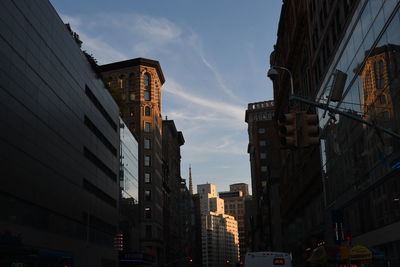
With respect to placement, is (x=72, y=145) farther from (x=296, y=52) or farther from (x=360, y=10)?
(x=360, y=10)

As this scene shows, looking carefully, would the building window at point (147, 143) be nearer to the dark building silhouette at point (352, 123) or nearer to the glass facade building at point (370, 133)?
the dark building silhouette at point (352, 123)

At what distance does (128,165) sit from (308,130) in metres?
74.8

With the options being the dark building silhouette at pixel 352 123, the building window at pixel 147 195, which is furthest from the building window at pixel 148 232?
the dark building silhouette at pixel 352 123

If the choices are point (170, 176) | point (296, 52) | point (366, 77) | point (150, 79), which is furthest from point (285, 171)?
point (170, 176)

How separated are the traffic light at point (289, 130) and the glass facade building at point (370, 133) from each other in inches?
414

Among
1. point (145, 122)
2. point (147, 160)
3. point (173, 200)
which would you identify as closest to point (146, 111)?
point (145, 122)

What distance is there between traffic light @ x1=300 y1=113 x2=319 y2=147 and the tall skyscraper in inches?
3754

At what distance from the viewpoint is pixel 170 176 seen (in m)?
143

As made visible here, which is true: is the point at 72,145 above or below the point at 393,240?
above

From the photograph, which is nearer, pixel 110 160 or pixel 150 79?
pixel 110 160

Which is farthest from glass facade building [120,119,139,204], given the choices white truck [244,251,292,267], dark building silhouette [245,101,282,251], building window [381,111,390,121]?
building window [381,111,390,121]

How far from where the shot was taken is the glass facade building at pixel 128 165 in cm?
8212

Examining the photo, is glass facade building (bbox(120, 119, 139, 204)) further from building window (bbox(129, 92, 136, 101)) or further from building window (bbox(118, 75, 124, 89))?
building window (bbox(118, 75, 124, 89))

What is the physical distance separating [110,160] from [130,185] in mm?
15193
